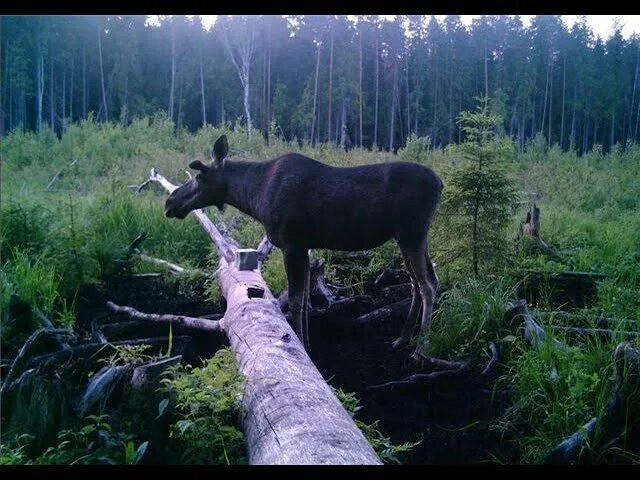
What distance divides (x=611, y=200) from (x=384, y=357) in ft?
6.35

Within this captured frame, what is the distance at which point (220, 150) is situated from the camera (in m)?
3.78

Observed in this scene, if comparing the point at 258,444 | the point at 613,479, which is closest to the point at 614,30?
the point at 613,479

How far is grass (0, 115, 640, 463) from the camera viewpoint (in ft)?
11.6

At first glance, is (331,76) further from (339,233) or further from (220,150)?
(339,233)

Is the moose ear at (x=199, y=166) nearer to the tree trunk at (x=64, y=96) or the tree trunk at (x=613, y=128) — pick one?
the tree trunk at (x=64, y=96)

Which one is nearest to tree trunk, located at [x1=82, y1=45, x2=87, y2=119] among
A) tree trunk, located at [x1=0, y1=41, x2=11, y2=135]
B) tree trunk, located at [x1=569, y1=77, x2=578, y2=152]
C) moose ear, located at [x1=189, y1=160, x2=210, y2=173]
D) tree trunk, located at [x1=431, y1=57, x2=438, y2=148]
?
tree trunk, located at [x1=0, y1=41, x2=11, y2=135]

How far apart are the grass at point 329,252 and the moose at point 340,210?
34 cm

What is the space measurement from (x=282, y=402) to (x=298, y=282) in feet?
4.35

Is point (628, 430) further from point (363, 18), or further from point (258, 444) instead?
point (363, 18)

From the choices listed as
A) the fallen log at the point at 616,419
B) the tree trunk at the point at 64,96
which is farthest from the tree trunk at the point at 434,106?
the tree trunk at the point at 64,96

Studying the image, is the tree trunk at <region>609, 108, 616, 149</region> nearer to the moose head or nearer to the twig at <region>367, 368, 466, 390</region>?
the twig at <region>367, 368, 466, 390</region>

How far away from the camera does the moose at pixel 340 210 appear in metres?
3.58

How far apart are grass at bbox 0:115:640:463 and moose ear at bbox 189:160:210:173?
31cm

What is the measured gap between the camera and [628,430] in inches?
108
